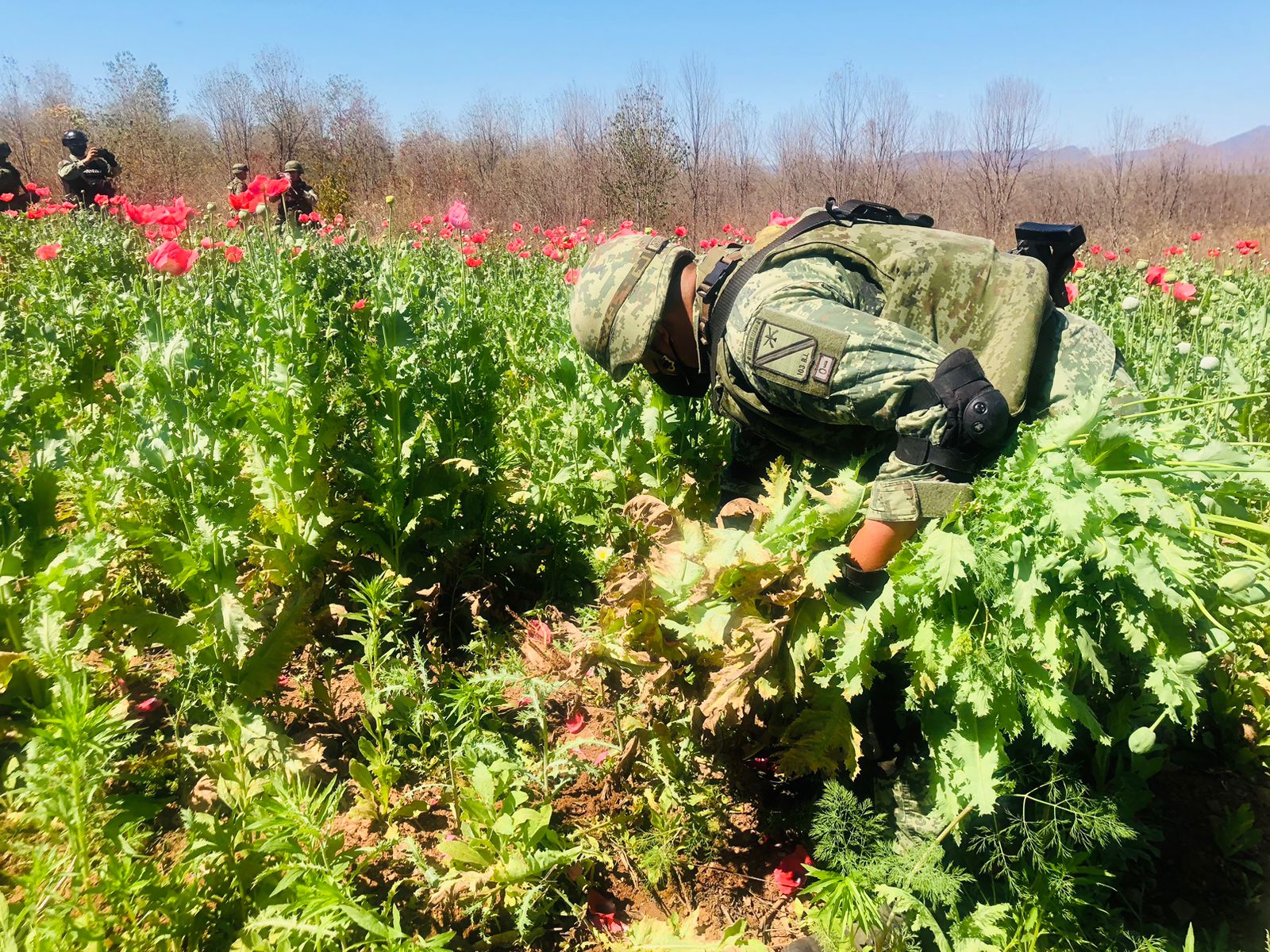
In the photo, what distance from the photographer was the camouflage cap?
105 inches

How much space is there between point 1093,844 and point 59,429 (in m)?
3.49

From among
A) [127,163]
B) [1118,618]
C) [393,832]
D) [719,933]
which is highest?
[127,163]

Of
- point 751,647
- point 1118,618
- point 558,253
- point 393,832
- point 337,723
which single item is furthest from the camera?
point 558,253

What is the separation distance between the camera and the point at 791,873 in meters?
2.36

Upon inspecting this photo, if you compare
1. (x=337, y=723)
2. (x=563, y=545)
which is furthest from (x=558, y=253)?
(x=337, y=723)

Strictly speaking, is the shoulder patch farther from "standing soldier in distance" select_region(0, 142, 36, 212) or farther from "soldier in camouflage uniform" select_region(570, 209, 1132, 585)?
"standing soldier in distance" select_region(0, 142, 36, 212)

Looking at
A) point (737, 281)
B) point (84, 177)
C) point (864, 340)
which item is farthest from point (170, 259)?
point (84, 177)

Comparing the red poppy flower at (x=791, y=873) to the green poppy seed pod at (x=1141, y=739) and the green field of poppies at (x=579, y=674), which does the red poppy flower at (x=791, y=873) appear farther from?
the green poppy seed pod at (x=1141, y=739)

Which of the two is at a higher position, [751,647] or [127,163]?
[127,163]

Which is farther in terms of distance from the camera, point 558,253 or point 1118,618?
point 558,253

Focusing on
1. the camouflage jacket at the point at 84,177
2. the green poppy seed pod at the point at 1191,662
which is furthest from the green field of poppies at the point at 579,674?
the camouflage jacket at the point at 84,177

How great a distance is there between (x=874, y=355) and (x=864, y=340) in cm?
5

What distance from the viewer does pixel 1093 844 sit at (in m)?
2.08

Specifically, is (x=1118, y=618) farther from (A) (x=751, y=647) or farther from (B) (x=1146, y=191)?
(B) (x=1146, y=191)
